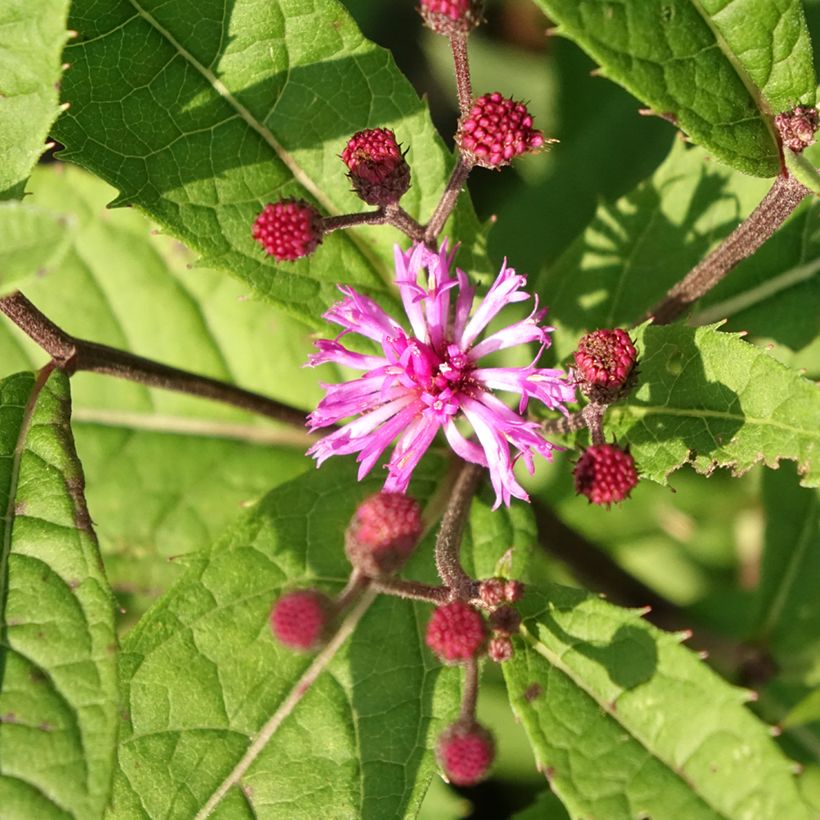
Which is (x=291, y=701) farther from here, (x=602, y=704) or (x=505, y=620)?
(x=602, y=704)

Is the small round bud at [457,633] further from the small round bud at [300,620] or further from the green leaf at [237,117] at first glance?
the green leaf at [237,117]

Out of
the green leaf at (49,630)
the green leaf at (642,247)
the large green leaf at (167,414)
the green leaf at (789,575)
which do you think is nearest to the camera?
the green leaf at (49,630)

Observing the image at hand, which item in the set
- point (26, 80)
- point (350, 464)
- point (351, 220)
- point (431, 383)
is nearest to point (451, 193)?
point (351, 220)

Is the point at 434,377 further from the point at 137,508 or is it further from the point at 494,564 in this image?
the point at 137,508

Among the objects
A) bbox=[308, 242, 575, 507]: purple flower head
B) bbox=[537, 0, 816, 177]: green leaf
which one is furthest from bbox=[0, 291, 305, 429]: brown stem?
bbox=[537, 0, 816, 177]: green leaf

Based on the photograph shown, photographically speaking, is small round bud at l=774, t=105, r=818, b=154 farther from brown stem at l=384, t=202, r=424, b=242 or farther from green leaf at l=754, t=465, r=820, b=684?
green leaf at l=754, t=465, r=820, b=684

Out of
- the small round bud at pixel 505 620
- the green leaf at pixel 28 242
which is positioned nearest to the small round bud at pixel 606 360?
the small round bud at pixel 505 620

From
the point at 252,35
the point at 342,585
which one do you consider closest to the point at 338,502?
the point at 342,585
